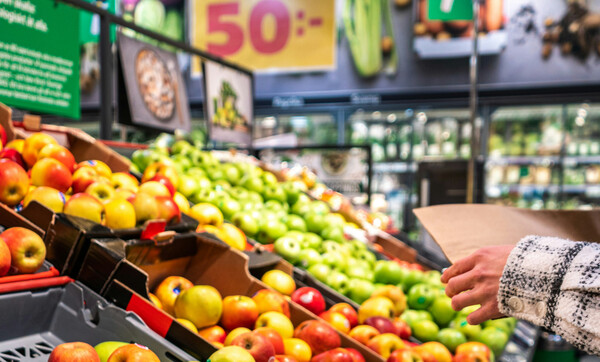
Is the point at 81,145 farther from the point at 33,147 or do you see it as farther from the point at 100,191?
the point at 100,191

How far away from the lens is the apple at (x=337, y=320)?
1762mm

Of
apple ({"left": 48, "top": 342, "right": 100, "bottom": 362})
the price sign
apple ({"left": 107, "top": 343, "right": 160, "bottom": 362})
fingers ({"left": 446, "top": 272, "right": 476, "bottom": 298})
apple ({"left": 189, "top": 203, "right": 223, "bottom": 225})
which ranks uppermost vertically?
the price sign

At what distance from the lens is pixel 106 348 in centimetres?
106

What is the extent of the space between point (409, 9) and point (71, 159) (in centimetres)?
683

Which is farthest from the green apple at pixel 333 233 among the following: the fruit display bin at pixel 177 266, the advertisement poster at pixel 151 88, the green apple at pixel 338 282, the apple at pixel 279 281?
the advertisement poster at pixel 151 88

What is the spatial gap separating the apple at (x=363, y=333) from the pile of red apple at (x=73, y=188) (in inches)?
29.1

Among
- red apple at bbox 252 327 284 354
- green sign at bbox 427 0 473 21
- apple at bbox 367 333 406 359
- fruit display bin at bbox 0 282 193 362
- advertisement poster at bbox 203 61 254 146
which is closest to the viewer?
fruit display bin at bbox 0 282 193 362

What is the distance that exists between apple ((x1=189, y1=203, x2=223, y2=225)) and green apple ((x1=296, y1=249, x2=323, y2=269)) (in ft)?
1.31

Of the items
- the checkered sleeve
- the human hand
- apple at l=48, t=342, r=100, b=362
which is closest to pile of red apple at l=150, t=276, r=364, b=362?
apple at l=48, t=342, r=100, b=362

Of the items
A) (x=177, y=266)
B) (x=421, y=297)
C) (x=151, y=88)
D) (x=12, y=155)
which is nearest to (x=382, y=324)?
(x=421, y=297)

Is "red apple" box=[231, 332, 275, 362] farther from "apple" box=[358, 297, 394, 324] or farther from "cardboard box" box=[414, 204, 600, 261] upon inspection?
"apple" box=[358, 297, 394, 324]

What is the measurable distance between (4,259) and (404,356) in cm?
114

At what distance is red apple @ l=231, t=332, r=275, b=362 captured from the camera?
1.26 meters

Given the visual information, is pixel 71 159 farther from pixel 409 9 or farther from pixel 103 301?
pixel 409 9
